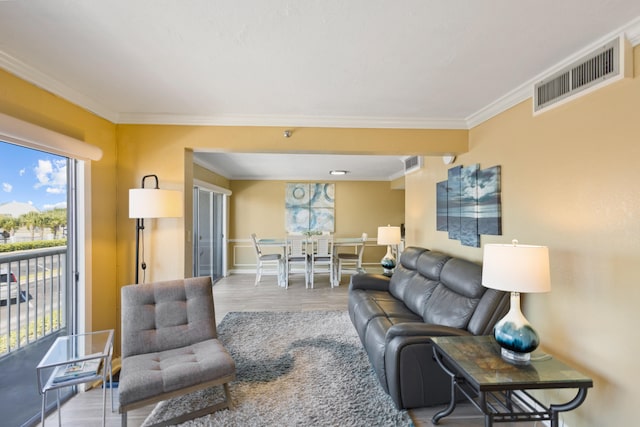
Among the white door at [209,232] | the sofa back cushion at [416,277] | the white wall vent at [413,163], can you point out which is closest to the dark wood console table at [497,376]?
the sofa back cushion at [416,277]

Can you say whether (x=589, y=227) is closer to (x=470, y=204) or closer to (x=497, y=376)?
(x=497, y=376)

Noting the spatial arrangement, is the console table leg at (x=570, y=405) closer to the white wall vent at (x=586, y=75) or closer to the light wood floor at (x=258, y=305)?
the light wood floor at (x=258, y=305)

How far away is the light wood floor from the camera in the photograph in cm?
201

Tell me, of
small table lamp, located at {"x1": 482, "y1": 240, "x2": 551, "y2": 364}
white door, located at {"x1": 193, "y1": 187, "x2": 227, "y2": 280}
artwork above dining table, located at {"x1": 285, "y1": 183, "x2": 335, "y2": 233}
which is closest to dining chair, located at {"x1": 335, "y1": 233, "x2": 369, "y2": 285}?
artwork above dining table, located at {"x1": 285, "y1": 183, "x2": 335, "y2": 233}

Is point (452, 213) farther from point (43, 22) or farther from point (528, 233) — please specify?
point (43, 22)

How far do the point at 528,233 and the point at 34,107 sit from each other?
12.2ft

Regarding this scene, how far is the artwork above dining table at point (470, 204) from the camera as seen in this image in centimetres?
253

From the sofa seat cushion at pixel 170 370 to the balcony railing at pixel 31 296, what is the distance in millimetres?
810

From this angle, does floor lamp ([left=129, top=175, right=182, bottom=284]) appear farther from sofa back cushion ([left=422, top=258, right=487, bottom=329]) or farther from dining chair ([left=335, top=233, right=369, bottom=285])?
dining chair ([left=335, top=233, right=369, bottom=285])

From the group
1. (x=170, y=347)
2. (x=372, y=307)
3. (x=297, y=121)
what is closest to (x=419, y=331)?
(x=372, y=307)

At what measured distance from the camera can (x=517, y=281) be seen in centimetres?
162

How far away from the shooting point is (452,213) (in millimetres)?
3189

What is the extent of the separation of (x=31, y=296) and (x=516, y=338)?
11.3 ft

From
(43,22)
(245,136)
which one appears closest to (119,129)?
(245,136)
